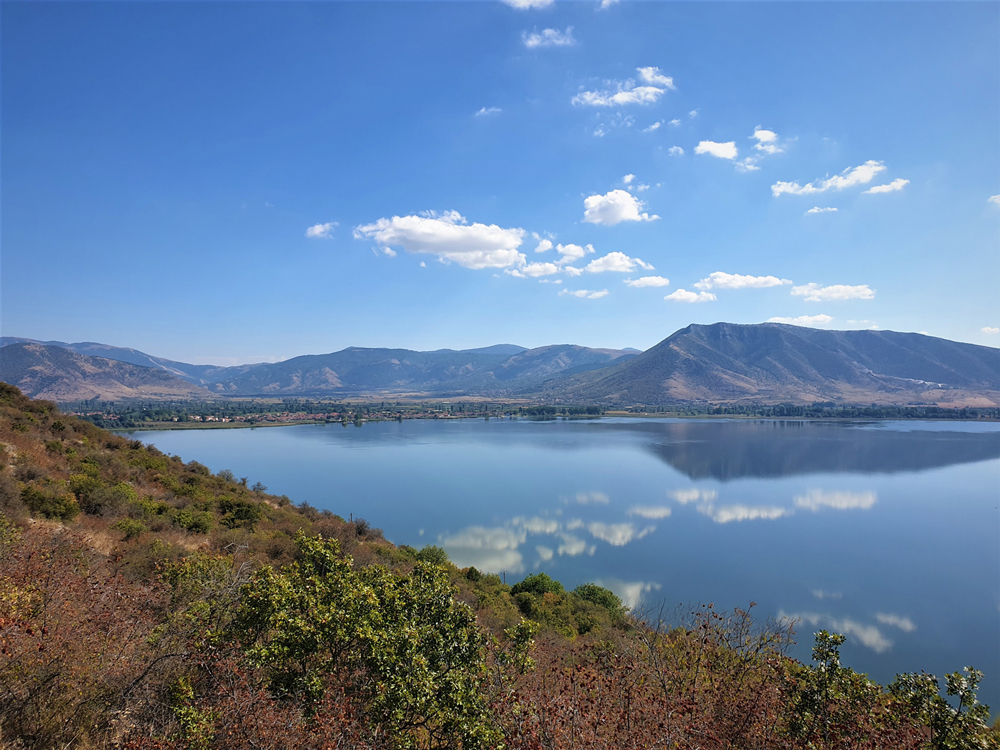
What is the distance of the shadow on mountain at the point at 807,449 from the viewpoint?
169 feet

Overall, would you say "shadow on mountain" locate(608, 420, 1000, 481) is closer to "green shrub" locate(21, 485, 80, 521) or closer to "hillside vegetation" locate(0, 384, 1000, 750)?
"hillside vegetation" locate(0, 384, 1000, 750)

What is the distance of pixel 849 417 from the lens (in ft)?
359

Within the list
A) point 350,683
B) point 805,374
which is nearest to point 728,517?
point 350,683

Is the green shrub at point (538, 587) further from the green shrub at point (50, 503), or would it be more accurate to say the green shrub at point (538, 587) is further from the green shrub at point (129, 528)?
the green shrub at point (50, 503)

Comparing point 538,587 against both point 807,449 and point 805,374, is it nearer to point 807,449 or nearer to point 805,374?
point 807,449

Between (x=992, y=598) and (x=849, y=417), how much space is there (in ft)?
344

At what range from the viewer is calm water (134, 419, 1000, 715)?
20.9m

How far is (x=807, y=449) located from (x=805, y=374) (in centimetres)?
13787

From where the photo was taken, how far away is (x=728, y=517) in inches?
1359

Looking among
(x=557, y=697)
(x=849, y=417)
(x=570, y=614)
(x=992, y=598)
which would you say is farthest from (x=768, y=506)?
(x=849, y=417)

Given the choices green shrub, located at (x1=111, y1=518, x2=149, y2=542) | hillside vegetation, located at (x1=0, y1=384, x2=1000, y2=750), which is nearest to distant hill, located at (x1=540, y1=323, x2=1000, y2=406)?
green shrub, located at (x1=111, y1=518, x2=149, y2=542)

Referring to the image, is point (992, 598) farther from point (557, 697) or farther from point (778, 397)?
point (778, 397)

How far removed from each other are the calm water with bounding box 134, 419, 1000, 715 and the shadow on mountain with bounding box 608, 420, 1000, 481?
1.69 ft

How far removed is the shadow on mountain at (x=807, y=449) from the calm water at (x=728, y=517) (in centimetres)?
52
